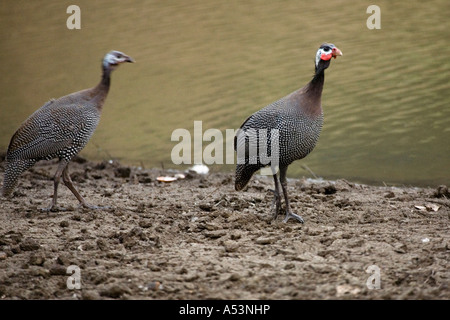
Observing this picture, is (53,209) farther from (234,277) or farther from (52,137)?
(234,277)

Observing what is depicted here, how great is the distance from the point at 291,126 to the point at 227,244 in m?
1.20

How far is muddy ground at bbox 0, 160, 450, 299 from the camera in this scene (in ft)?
13.3

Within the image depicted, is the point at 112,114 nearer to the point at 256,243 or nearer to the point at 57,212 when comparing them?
the point at 57,212

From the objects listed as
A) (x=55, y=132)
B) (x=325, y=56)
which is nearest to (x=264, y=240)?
(x=325, y=56)

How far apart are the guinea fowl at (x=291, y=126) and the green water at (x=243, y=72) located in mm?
2499

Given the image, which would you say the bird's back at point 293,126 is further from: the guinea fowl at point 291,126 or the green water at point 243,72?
the green water at point 243,72

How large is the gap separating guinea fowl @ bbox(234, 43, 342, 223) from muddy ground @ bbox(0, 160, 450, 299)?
0.57 m

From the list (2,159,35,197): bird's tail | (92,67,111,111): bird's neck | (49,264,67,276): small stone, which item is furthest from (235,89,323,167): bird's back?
(2,159,35,197): bird's tail

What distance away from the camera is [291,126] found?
5.36m

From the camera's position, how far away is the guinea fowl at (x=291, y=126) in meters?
5.37

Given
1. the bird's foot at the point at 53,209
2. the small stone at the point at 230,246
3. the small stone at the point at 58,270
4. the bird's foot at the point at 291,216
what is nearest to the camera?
the small stone at the point at 58,270

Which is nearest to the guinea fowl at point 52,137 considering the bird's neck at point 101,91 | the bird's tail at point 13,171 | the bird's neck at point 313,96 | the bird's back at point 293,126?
the bird's tail at point 13,171

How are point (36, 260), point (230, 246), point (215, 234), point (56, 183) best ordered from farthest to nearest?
point (56, 183)
point (215, 234)
point (230, 246)
point (36, 260)
